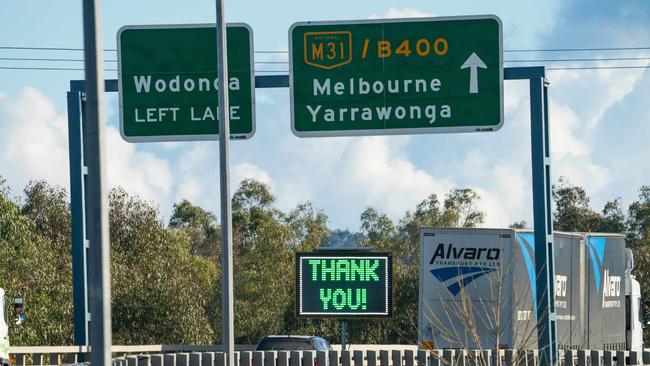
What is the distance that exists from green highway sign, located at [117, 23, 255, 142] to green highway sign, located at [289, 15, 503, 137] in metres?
0.81

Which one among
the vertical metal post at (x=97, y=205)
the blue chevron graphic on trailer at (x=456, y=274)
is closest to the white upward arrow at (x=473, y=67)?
the blue chevron graphic on trailer at (x=456, y=274)

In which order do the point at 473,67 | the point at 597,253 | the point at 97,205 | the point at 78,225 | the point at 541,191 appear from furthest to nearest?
the point at 597,253, the point at 78,225, the point at 473,67, the point at 541,191, the point at 97,205

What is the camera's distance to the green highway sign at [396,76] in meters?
23.0

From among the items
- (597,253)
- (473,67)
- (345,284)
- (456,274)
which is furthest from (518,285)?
(473,67)

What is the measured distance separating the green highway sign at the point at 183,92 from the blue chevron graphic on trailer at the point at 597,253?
1236 cm

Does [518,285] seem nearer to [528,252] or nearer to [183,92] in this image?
[528,252]

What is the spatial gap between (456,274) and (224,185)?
8908 mm

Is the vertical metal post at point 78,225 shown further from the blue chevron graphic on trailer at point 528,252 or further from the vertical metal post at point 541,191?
the blue chevron graphic on trailer at point 528,252

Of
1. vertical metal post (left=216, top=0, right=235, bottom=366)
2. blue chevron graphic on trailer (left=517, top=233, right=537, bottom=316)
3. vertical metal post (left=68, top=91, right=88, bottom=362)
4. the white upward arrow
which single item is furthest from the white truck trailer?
vertical metal post (left=68, top=91, right=88, bottom=362)

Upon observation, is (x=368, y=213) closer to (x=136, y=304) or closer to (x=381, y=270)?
(x=136, y=304)

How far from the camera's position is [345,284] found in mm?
31125

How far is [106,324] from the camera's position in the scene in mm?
12508

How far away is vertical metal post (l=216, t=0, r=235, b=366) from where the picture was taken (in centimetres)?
2111

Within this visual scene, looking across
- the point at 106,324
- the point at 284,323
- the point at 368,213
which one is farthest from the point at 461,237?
the point at 368,213
